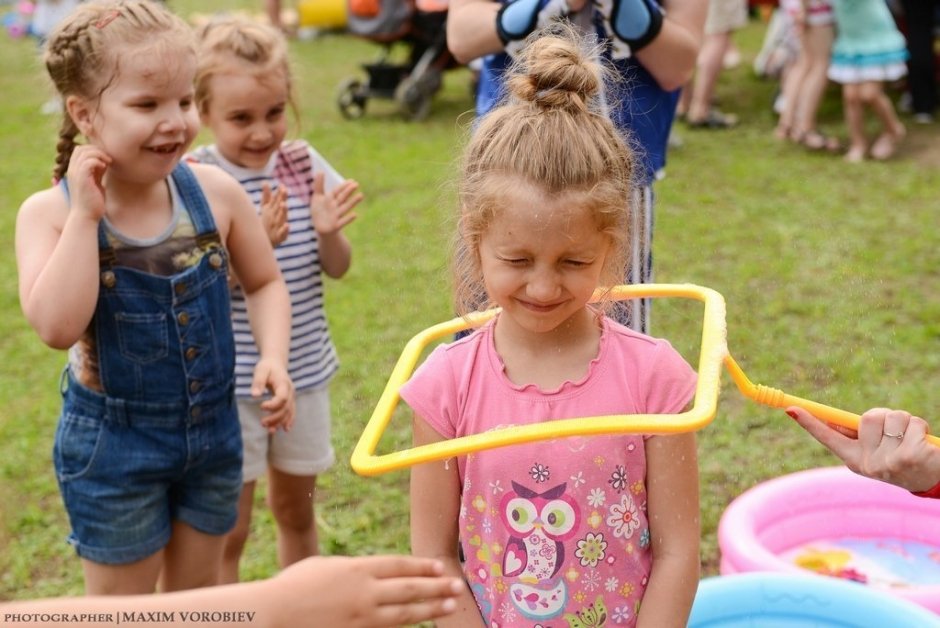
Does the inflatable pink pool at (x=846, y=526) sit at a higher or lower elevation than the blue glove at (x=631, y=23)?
lower

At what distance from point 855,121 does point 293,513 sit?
4787 mm

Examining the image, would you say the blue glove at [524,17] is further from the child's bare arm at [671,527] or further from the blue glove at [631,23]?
the child's bare arm at [671,527]

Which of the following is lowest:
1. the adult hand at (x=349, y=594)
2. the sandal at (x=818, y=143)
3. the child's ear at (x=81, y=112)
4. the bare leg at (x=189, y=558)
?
the sandal at (x=818, y=143)

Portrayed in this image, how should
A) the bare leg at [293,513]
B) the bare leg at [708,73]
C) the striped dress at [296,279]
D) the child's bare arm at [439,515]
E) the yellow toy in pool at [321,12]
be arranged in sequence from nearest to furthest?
the child's bare arm at [439,515] < the striped dress at [296,279] < the bare leg at [293,513] < the bare leg at [708,73] < the yellow toy in pool at [321,12]

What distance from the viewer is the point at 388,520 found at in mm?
3336

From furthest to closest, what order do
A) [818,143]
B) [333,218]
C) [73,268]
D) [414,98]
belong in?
[414,98], [818,143], [333,218], [73,268]

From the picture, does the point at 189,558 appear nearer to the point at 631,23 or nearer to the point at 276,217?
the point at 276,217

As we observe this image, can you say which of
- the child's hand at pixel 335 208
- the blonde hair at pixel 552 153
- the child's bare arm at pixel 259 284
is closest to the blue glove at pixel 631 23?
the blonde hair at pixel 552 153

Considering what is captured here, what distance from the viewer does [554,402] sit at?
5.55ft

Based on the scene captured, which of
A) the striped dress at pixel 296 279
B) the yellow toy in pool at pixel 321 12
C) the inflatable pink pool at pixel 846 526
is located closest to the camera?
the striped dress at pixel 296 279

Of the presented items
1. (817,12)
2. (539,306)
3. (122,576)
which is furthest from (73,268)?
(817,12)

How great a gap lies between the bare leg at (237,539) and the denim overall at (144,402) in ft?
1.55

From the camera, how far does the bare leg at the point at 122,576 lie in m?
2.28

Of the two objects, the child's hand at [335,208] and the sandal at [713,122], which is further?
the sandal at [713,122]
